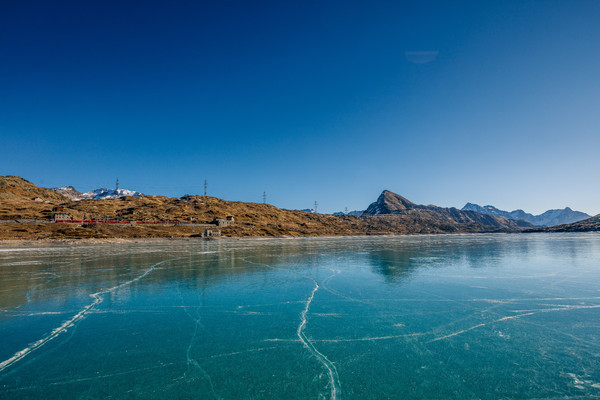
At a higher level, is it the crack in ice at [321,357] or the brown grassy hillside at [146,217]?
the brown grassy hillside at [146,217]

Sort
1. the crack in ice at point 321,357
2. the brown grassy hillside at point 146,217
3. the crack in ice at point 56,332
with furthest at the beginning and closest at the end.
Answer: the brown grassy hillside at point 146,217
the crack in ice at point 56,332
the crack in ice at point 321,357

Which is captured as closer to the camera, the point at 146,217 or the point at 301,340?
the point at 301,340

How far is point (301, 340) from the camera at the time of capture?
361 inches

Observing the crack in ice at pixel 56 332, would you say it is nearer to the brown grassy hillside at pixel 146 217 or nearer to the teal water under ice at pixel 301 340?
the teal water under ice at pixel 301 340

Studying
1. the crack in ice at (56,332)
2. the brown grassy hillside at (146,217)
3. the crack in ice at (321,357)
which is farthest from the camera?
the brown grassy hillside at (146,217)

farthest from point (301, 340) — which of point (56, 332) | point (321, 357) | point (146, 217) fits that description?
point (146, 217)

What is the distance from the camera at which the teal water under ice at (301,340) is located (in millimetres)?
6445

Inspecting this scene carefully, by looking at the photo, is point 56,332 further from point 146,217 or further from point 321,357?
point 146,217

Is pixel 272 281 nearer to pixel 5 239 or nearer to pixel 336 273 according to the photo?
pixel 336 273

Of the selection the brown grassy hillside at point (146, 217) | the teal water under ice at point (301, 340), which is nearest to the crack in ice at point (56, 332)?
the teal water under ice at point (301, 340)

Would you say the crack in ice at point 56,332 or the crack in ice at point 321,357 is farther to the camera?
the crack in ice at point 56,332

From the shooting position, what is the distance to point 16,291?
1612 cm

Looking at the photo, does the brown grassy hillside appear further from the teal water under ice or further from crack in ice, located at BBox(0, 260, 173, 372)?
crack in ice, located at BBox(0, 260, 173, 372)

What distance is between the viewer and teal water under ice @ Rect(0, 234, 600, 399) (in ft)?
21.1
